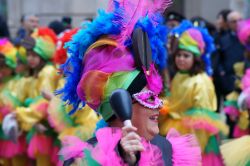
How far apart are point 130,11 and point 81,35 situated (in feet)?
1.11

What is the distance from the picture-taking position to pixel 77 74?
10.8ft

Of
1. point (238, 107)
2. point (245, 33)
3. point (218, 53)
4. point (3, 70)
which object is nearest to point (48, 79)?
point (3, 70)

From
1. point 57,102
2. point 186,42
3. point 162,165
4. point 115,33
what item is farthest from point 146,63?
point 186,42

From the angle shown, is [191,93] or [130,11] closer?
[130,11]

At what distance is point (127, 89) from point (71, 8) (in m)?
10.0

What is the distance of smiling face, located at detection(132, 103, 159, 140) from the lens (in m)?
3.06

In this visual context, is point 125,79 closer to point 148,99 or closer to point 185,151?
point 148,99

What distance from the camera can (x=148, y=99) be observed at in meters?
3.09

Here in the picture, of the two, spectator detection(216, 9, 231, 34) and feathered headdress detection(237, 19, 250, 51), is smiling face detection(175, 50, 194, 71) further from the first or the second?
spectator detection(216, 9, 231, 34)

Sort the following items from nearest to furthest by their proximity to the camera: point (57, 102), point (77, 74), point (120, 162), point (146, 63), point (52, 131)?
point (120, 162)
point (146, 63)
point (77, 74)
point (57, 102)
point (52, 131)

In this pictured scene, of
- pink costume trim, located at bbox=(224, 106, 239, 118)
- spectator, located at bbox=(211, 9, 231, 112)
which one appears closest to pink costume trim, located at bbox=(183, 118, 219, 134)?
pink costume trim, located at bbox=(224, 106, 239, 118)

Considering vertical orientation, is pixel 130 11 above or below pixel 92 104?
above

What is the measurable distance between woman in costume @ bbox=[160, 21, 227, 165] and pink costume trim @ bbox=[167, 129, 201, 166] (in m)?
3.01

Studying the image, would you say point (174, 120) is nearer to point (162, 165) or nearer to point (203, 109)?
point (203, 109)
